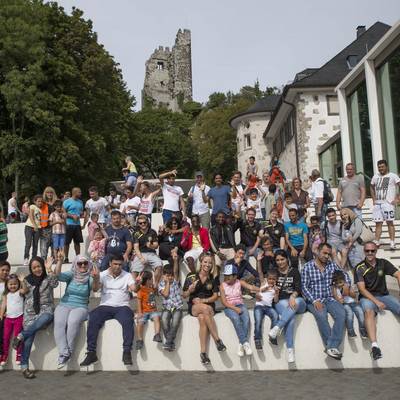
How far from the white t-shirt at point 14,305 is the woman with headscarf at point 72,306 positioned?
50cm

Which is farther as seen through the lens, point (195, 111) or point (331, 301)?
point (195, 111)

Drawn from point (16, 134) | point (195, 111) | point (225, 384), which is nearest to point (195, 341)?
point (225, 384)

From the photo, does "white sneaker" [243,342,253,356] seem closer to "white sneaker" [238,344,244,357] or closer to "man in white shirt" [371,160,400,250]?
"white sneaker" [238,344,244,357]

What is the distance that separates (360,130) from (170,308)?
1342cm

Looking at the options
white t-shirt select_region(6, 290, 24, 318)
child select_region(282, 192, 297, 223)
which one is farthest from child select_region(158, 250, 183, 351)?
child select_region(282, 192, 297, 223)

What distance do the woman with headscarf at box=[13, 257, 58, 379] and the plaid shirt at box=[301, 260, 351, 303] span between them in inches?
136

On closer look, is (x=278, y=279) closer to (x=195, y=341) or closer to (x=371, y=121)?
(x=195, y=341)

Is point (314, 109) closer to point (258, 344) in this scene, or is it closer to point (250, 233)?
point (250, 233)

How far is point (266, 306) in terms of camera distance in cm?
693

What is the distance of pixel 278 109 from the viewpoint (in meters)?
36.1

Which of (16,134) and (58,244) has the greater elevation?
(16,134)

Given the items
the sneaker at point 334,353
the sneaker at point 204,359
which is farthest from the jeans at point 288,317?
the sneaker at point 204,359

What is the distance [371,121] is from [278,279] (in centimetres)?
1081

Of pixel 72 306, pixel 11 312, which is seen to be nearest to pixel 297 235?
pixel 72 306
